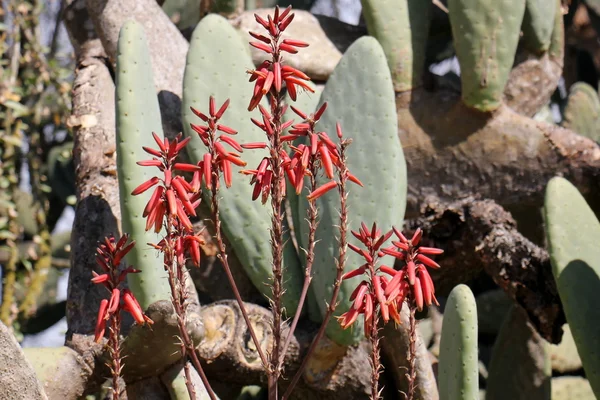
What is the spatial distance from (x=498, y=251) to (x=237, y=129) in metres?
0.77

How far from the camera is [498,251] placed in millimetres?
2664

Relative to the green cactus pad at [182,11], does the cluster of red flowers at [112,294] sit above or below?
above

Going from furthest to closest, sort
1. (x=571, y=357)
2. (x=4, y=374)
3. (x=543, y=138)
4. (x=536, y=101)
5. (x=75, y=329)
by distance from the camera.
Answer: (x=571, y=357) → (x=536, y=101) → (x=543, y=138) → (x=75, y=329) → (x=4, y=374)

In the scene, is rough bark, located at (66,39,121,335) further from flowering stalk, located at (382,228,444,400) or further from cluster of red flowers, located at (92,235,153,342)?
flowering stalk, located at (382,228,444,400)

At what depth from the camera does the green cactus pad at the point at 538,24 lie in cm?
307

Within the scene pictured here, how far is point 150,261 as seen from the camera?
2.12 m

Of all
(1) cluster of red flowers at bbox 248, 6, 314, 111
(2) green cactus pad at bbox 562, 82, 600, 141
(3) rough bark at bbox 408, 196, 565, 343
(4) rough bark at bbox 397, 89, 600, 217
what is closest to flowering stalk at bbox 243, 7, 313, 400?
(1) cluster of red flowers at bbox 248, 6, 314, 111

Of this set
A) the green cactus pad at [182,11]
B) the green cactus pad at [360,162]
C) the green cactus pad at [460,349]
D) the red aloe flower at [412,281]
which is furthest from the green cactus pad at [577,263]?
the green cactus pad at [182,11]

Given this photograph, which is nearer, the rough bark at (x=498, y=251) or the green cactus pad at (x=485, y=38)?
the rough bark at (x=498, y=251)

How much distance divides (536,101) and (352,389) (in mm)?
1217

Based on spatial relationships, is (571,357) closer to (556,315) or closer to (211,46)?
(556,315)

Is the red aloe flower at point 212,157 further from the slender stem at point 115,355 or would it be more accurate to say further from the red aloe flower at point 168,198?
the slender stem at point 115,355

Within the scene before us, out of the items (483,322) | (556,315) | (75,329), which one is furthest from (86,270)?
(483,322)

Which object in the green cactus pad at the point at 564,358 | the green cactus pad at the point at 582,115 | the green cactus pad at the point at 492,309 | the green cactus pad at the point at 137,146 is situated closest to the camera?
the green cactus pad at the point at 137,146
